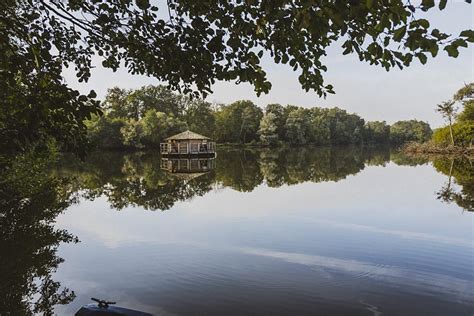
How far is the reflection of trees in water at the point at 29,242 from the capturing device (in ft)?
19.9

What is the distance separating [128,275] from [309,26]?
21.8ft

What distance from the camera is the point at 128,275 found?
742cm

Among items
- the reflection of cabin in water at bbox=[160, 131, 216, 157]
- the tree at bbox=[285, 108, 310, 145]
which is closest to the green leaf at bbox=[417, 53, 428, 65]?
the reflection of cabin in water at bbox=[160, 131, 216, 157]

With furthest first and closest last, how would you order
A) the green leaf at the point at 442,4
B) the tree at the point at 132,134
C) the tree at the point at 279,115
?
the tree at the point at 279,115
the tree at the point at 132,134
the green leaf at the point at 442,4

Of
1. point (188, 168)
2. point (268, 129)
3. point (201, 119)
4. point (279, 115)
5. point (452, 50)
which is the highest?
point (279, 115)

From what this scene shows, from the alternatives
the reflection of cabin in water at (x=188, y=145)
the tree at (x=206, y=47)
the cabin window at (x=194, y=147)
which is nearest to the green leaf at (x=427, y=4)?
the tree at (x=206, y=47)

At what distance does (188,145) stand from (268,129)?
124 ft

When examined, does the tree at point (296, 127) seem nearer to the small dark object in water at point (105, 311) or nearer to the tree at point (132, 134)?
the tree at point (132, 134)

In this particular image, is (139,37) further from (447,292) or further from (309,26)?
(447,292)

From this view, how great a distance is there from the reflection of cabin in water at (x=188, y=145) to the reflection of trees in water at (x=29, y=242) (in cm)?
3124

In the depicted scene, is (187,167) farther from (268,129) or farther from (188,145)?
(268,129)

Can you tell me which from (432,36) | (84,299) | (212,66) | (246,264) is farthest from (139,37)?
(246,264)

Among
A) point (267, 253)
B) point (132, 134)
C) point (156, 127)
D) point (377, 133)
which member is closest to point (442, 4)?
point (267, 253)

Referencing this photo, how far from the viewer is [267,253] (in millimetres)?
8852
